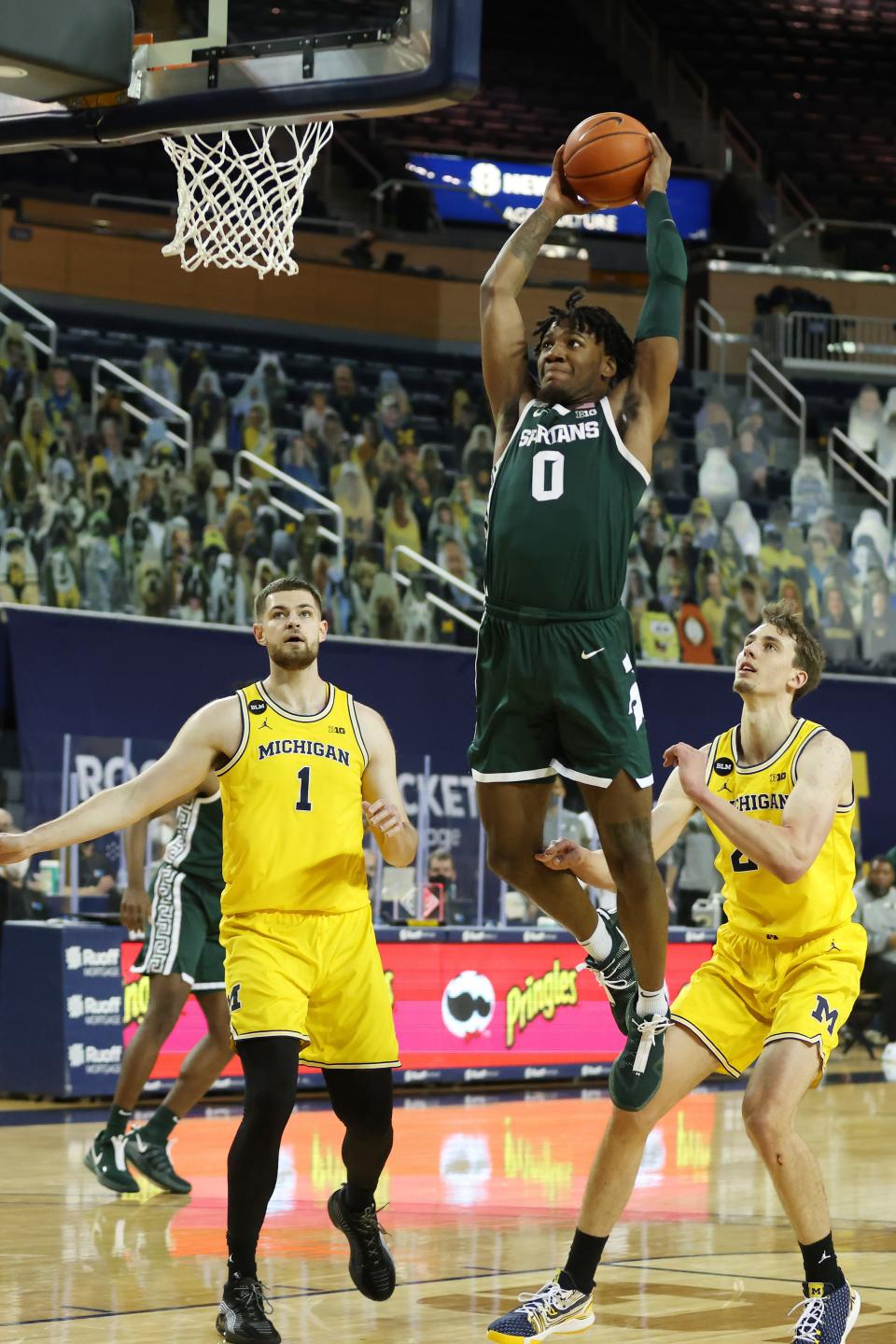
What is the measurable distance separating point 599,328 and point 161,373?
14.1 meters

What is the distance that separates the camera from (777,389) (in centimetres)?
2416

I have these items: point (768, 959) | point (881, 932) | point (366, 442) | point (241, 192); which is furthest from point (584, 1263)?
point (366, 442)

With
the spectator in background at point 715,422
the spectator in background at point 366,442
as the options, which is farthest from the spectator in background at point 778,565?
the spectator in background at point 366,442

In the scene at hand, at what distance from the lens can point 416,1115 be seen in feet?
36.9

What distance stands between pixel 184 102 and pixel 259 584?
31.5 ft

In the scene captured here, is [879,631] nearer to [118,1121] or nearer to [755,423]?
[755,423]

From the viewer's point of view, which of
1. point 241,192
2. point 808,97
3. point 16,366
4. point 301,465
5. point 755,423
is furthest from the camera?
point 808,97

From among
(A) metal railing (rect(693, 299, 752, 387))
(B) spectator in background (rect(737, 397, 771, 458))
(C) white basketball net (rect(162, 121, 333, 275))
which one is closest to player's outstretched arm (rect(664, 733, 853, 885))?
(C) white basketball net (rect(162, 121, 333, 275))

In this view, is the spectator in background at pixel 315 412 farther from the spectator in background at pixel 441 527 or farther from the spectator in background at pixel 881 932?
the spectator in background at pixel 881 932

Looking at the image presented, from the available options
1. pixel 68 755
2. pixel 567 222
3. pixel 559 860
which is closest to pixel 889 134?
pixel 567 222

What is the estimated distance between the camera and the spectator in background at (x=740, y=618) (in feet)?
59.9

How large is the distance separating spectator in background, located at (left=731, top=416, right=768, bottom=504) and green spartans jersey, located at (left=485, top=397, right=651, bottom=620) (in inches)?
644

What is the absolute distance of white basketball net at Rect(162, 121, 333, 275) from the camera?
7.31 m

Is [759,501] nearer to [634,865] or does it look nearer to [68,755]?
[68,755]
